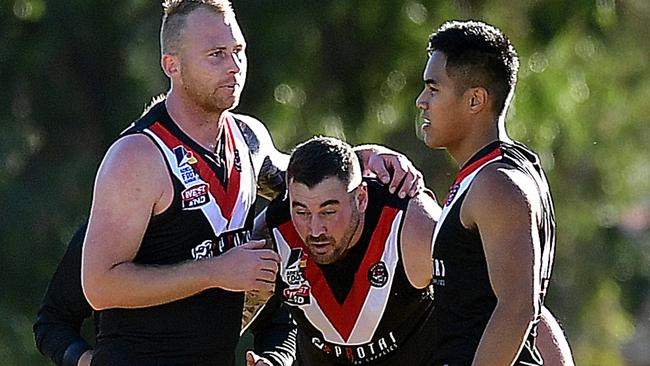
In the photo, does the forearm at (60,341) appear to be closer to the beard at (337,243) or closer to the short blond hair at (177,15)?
the beard at (337,243)

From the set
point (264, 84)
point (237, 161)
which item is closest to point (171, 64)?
point (237, 161)

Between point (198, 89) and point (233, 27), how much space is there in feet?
0.69

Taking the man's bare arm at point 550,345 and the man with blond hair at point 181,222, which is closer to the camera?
the man with blond hair at point 181,222

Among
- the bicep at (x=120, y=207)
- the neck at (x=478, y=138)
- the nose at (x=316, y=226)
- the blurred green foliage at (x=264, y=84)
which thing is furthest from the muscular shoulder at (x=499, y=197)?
the blurred green foliage at (x=264, y=84)

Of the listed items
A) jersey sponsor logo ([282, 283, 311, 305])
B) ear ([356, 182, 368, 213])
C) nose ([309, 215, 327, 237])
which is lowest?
jersey sponsor logo ([282, 283, 311, 305])

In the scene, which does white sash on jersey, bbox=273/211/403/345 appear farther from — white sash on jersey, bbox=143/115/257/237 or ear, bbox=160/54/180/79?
ear, bbox=160/54/180/79

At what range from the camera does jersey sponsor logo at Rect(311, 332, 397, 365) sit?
13.9ft

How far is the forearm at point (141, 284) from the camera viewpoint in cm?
369

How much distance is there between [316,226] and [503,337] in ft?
2.73

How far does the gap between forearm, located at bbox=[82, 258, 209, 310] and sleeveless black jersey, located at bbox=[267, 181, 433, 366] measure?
20.3 inches

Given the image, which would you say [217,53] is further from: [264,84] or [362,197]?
[264,84]

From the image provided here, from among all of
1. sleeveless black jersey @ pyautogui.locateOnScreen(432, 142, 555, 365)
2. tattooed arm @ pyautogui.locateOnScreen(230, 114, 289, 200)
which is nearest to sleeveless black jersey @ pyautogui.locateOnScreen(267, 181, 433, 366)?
tattooed arm @ pyautogui.locateOnScreen(230, 114, 289, 200)

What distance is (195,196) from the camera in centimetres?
380

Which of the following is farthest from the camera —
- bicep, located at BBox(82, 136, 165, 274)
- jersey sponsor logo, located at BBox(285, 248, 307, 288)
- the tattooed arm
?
the tattooed arm
